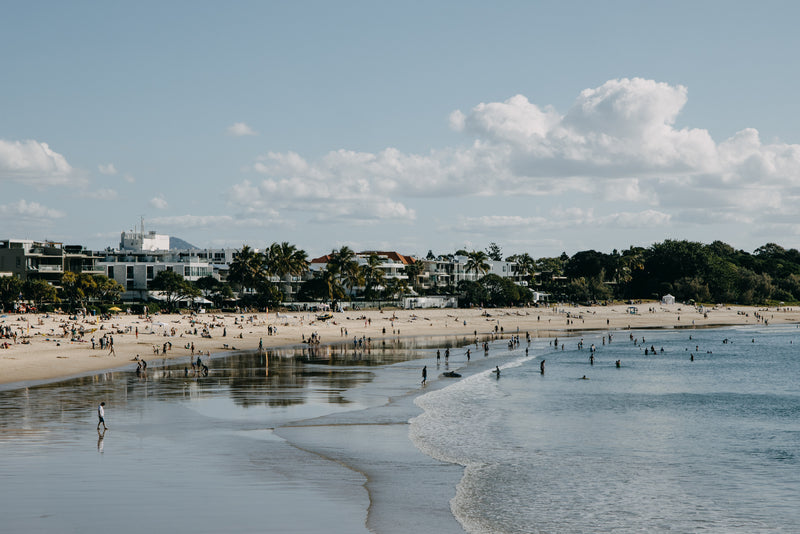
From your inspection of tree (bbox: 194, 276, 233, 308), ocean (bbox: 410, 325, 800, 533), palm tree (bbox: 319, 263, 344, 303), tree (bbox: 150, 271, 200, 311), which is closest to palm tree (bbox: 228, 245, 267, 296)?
tree (bbox: 194, 276, 233, 308)

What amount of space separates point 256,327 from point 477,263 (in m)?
91.3

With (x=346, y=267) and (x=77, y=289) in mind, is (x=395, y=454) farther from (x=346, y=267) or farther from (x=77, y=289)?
(x=346, y=267)

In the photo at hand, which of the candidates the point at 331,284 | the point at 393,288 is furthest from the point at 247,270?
the point at 393,288

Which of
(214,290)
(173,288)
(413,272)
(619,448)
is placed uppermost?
(413,272)

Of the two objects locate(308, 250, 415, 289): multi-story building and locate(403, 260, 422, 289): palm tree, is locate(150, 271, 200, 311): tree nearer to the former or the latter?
locate(308, 250, 415, 289): multi-story building

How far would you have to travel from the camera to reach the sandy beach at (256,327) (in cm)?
5641

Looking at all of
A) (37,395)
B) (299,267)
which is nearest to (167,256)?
(299,267)

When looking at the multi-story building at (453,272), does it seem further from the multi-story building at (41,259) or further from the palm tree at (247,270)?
the multi-story building at (41,259)

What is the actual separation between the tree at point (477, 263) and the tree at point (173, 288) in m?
75.9

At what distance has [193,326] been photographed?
85.2 meters

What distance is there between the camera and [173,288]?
115438 mm

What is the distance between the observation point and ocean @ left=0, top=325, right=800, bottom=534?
1905 centimetres

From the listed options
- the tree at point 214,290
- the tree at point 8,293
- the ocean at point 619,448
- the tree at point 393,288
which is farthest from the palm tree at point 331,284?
the ocean at point 619,448

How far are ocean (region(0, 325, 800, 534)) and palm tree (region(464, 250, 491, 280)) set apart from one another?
123026 mm
